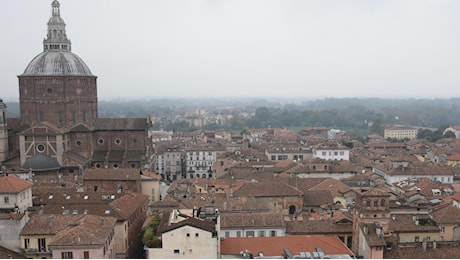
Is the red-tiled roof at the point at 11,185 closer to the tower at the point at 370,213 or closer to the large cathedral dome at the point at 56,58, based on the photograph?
the tower at the point at 370,213

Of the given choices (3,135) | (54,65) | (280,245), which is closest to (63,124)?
(3,135)

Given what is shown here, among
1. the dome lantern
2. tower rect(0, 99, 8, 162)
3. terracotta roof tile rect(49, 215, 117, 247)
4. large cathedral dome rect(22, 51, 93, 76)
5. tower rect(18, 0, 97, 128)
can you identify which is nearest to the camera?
terracotta roof tile rect(49, 215, 117, 247)

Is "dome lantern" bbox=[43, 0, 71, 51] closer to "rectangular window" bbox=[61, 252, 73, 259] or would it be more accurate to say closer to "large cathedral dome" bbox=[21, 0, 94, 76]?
"large cathedral dome" bbox=[21, 0, 94, 76]

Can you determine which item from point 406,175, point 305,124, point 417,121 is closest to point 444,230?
point 406,175

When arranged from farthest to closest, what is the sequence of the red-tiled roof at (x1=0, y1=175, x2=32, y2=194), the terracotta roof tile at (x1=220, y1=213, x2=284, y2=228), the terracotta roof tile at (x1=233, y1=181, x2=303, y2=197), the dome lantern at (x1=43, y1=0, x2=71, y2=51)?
the dome lantern at (x1=43, y1=0, x2=71, y2=51), the terracotta roof tile at (x1=233, y1=181, x2=303, y2=197), the red-tiled roof at (x1=0, y1=175, x2=32, y2=194), the terracotta roof tile at (x1=220, y1=213, x2=284, y2=228)

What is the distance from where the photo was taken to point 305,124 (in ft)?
604

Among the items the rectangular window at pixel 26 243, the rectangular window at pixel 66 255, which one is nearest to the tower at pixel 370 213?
the rectangular window at pixel 66 255

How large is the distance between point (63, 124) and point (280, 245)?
124 feet

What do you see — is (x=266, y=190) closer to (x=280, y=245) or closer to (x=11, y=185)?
(x=280, y=245)

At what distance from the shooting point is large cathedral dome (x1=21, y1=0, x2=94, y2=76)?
186 ft

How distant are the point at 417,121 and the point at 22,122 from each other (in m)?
161

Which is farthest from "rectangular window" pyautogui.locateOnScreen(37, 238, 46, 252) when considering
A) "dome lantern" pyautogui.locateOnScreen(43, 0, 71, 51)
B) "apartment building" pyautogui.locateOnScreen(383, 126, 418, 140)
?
"apartment building" pyautogui.locateOnScreen(383, 126, 418, 140)

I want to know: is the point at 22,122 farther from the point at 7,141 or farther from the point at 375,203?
the point at 375,203

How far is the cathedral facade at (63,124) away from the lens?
173ft
